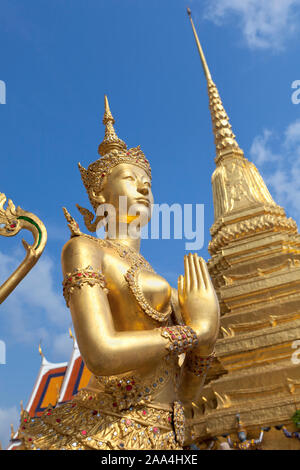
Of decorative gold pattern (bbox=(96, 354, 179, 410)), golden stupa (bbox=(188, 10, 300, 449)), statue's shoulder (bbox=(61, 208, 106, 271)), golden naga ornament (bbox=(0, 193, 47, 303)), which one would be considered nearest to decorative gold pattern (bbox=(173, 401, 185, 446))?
decorative gold pattern (bbox=(96, 354, 179, 410))

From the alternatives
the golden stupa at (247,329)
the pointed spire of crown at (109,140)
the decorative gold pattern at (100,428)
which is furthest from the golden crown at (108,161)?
the golden stupa at (247,329)

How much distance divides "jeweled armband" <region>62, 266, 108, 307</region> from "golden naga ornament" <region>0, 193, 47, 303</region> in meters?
0.27

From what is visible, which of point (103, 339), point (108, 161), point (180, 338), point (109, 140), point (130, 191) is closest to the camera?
point (103, 339)

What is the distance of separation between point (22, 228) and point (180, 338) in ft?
3.63

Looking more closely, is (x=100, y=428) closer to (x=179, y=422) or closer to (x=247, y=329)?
(x=179, y=422)

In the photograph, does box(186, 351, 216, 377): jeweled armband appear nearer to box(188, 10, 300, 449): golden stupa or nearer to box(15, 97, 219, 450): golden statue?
box(15, 97, 219, 450): golden statue

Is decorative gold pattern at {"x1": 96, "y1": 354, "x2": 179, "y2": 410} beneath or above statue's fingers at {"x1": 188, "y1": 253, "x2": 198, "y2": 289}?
beneath

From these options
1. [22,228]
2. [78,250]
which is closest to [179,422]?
[78,250]

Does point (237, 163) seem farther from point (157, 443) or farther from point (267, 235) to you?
point (157, 443)

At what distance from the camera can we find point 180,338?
82.1 inches

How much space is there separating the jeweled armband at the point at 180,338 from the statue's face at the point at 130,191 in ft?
2.88

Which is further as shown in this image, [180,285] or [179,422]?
[180,285]

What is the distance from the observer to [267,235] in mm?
8953

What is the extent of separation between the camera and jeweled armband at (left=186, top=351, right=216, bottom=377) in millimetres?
2328
